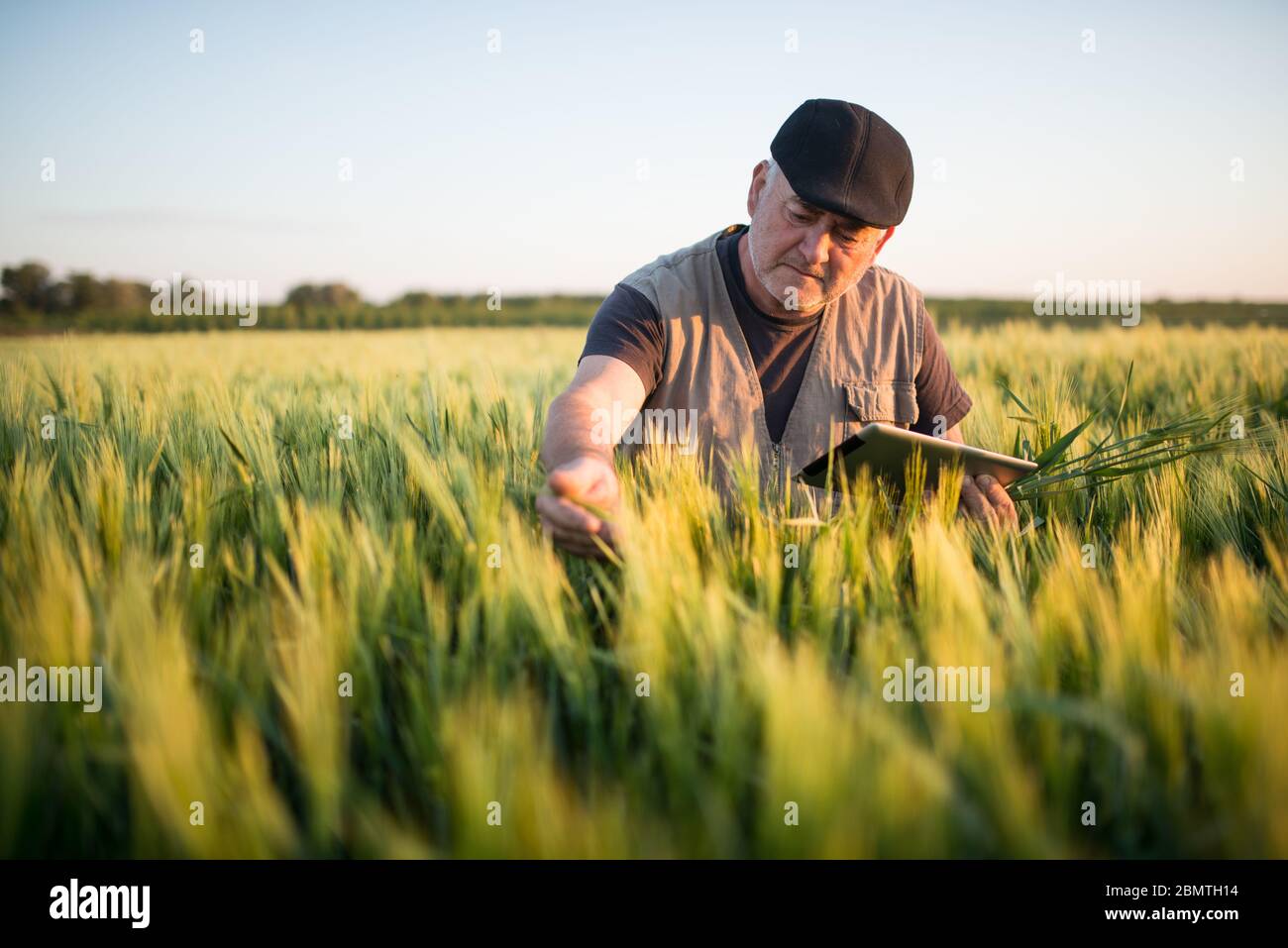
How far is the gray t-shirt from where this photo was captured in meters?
2.34

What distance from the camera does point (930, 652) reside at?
3.39 feet

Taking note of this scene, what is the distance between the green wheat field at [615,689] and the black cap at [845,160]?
95 cm

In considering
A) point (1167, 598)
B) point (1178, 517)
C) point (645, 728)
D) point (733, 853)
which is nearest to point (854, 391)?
point (1178, 517)

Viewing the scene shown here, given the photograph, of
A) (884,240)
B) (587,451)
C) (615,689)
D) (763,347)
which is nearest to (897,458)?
(587,451)

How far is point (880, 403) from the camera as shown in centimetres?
268

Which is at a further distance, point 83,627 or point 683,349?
point 683,349

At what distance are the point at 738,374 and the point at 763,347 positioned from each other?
0.44ft

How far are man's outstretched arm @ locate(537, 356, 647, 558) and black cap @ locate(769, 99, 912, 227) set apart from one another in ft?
2.31

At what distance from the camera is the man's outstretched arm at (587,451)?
138 cm

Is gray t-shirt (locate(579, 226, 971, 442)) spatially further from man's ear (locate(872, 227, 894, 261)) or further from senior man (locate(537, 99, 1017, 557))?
man's ear (locate(872, 227, 894, 261))

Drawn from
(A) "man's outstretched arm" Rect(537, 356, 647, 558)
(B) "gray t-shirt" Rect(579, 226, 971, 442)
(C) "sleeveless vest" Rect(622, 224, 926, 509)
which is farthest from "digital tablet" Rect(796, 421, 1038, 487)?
(B) "gray t-shirt" Rect(579, 226, 971, 442)

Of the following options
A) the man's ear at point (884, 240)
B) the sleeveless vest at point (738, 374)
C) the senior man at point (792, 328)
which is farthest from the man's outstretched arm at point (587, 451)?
the man's ear at point (884, 240)
